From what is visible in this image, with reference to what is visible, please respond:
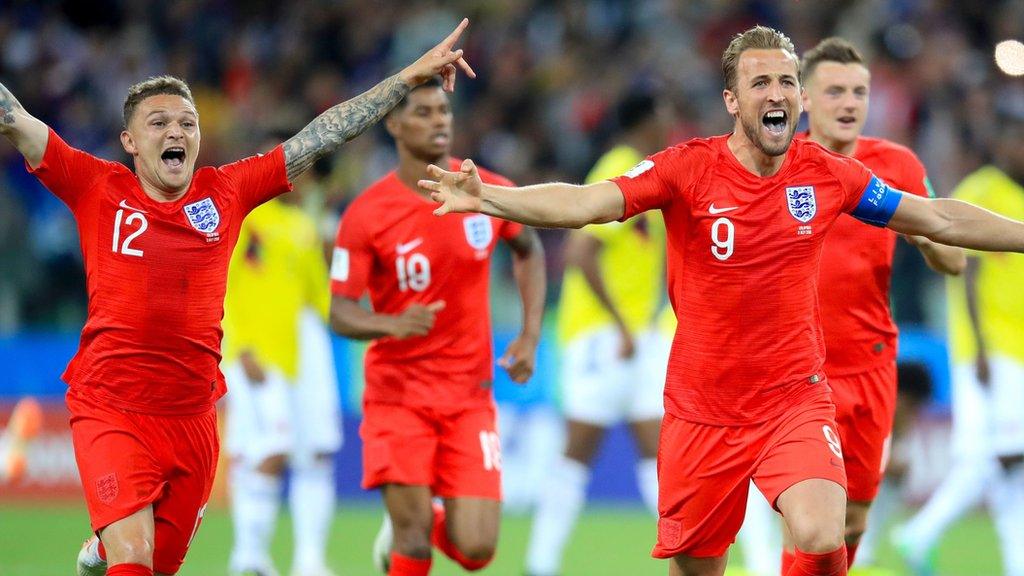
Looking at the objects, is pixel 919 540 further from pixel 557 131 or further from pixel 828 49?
pixel 557 131

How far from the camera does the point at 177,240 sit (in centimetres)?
630

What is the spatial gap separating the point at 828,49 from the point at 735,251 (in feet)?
6.37

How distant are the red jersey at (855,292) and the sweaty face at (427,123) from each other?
80.6 inches

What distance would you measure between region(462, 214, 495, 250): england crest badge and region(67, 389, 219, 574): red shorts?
184 cm

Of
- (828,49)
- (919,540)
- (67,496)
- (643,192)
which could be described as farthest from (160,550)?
(67,496)

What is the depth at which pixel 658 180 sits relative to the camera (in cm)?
611

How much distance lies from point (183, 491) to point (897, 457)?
5.79m

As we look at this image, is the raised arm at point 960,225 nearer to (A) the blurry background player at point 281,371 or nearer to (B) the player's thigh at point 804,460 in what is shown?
(B) the player's thigh at point 804,460

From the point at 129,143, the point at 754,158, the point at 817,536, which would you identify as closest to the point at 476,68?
the point at 129,143

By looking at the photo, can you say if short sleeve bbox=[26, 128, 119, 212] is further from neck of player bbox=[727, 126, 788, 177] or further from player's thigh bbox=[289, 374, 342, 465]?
player's thigh bbox=[289, 374, 342, 465]

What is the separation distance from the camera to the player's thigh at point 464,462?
7734 millimetres

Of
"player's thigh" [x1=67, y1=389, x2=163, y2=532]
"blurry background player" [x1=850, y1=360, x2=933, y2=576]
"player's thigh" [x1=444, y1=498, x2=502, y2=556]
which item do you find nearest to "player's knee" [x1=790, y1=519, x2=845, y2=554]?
"player's thigh" [x1=444, y1=498, x2=502, y2=556]

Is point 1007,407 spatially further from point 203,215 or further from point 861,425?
point 203,215

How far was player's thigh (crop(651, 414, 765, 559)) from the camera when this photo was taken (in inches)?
247
